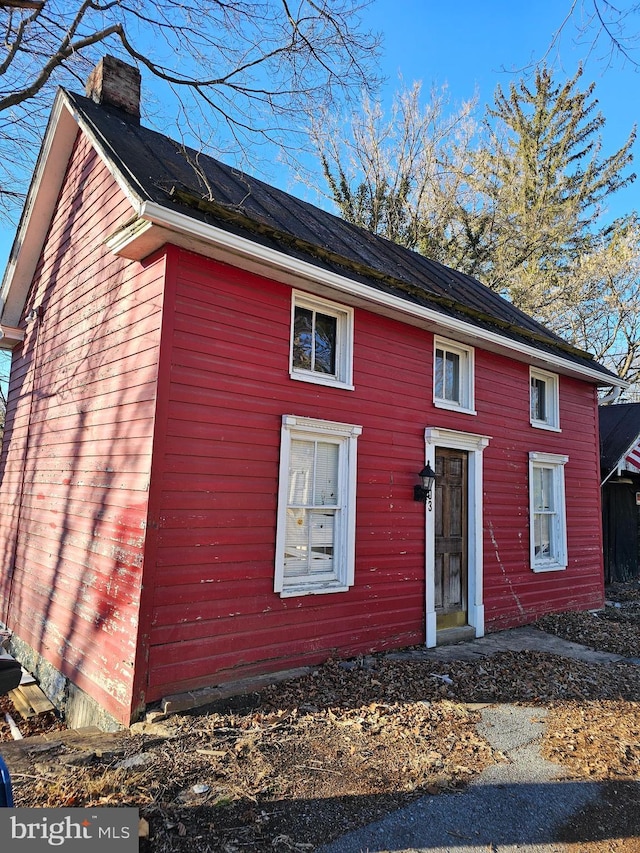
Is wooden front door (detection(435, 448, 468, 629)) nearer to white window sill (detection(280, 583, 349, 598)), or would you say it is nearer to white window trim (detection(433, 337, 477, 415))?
white window trim (detection(433, 337, 477, 415))

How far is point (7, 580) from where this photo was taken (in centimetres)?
845

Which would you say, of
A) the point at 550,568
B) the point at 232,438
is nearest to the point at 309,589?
the point at 232,438

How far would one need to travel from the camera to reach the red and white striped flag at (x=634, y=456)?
1255 cm

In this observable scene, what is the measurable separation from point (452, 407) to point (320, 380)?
2489mm

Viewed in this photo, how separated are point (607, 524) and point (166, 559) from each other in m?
12.2

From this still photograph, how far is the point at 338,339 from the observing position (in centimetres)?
666

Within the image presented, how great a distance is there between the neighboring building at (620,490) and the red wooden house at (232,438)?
4.02m

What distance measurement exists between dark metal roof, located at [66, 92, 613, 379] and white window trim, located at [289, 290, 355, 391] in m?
0.43

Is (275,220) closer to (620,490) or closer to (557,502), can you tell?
(557,502)

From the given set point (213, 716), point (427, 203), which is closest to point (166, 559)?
point (213, 716)

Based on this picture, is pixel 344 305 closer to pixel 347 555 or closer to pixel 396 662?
pixel 347 555

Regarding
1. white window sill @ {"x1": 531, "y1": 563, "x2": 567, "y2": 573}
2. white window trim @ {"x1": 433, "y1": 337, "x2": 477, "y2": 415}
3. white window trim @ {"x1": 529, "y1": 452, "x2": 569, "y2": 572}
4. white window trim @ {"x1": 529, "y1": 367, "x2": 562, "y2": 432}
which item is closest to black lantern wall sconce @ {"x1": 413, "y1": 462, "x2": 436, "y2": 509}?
white window trim @ {"x1": 433, "y1": 337, "x2": 477, "y2": 415}
